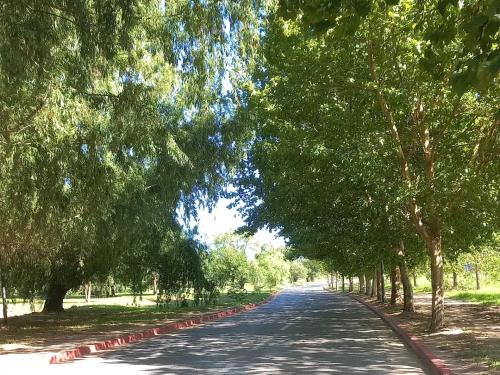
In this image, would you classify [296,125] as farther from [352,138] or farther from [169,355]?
[169,355]

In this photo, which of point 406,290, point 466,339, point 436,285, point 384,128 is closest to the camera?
point 466,339

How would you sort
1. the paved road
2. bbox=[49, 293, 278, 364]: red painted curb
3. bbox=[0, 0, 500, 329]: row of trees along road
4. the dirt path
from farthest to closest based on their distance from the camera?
bbox=[49, 293, 278, 364]: red painted curb → the paved road → the dirt path → bbox=[0, 0, 500, 329]: row of trees along road

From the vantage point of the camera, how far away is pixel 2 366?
11383 millimetres

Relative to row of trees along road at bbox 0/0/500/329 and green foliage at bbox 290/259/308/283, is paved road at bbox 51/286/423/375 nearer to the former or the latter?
row of trees along road at bbox 0/0/500/329

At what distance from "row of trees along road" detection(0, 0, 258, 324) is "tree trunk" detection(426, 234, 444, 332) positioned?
6795 millimetres

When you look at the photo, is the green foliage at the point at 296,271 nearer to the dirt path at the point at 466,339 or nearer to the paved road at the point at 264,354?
the dirt path at the point at 466,339

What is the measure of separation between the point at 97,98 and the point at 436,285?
33.7ft

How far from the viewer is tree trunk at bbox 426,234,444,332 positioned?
50.6 feet

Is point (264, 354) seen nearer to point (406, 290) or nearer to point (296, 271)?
point (406, 290)

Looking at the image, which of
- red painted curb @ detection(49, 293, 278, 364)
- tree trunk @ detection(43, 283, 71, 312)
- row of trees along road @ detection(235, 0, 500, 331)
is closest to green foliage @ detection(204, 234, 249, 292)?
tree trunk @ detection(43, 283, 71, 312)

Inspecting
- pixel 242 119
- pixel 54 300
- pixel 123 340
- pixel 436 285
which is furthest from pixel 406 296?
pixel 54 300

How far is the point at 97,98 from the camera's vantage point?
36.2 feet

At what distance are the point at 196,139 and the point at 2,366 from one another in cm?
913

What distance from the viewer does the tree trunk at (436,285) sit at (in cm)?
1543
